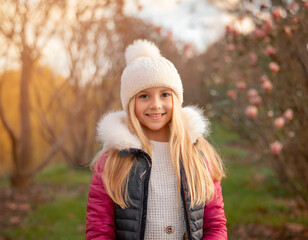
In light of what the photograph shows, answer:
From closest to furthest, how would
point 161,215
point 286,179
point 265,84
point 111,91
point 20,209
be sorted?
point 161,215, point 265,84, point 286,179, point 20,209, point 111,91

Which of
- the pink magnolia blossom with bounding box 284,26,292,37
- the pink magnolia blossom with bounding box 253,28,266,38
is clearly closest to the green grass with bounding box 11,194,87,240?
the pink magnolia blossom with bounding box 253,28,266,38

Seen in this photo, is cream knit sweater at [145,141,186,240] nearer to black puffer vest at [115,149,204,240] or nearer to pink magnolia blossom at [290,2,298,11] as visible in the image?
black puffer vest at [115,149,204,240]

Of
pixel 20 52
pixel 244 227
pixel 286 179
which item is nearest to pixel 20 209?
pixel 20 52

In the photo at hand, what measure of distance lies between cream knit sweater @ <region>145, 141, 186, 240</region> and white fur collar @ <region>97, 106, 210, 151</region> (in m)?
Result: 0.19

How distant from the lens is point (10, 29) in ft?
18.3

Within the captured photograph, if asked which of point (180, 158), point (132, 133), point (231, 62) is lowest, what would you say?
point (180, 158)

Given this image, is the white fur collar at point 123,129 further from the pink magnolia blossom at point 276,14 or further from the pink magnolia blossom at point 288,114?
the pink magnolia blossom at point 276,14

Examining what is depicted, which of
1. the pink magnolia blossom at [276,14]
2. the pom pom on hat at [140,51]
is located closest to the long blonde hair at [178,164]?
the pom pom on hat at [140,51]

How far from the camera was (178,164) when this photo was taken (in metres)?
1.89

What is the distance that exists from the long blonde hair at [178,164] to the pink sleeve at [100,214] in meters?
0.06

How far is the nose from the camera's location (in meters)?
1.91

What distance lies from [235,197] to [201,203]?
3.79 meters

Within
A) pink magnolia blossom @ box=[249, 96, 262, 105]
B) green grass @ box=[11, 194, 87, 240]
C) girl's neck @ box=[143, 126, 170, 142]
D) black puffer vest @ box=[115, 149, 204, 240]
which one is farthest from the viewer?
green grass @ box=[11, 194, 87, 240]

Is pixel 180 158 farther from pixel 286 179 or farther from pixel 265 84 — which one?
pixel 286 179
